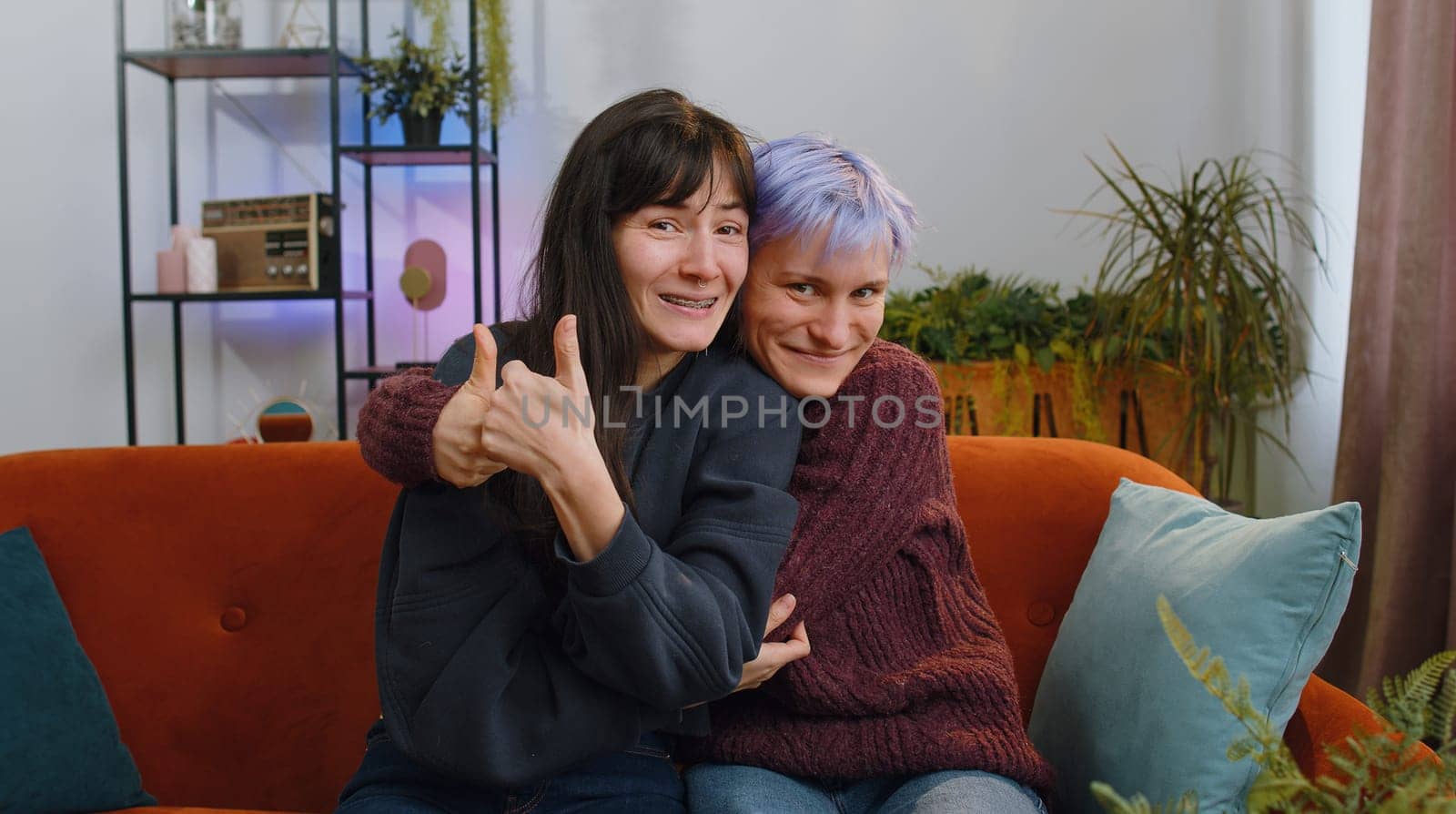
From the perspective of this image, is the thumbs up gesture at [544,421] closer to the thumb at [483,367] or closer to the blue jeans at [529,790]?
the thumb at [483,367]

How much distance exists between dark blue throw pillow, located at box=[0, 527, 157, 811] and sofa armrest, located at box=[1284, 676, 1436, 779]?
1.43 meters

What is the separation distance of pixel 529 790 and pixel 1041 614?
0.79 metres

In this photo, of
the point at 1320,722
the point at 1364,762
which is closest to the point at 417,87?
the point at 1320,722

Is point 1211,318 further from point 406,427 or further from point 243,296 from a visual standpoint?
point 243,296

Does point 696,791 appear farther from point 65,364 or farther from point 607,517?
point 65,364

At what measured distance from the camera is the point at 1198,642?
3.99ft

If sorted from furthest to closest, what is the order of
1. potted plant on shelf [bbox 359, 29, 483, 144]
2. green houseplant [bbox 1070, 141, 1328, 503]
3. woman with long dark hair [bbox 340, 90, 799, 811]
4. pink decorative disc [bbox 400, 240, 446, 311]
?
1. pink decorative disc [bbox 400, 240, 446, 311]
2. potted plant on shelf [bbox 359, 29, 483, 144]
3. green houseplant [bbox 1070, 141, 1328, 503]
4. woman with long dark hair [bbox 340, 90, 799, 811]

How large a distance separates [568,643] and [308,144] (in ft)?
10.8

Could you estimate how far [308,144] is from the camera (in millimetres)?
3939

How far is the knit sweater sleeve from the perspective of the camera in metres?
1.10

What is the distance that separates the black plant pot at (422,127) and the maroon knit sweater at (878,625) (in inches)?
101

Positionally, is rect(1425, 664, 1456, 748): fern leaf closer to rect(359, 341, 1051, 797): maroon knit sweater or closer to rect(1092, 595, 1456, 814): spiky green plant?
rect(1092, 595, 1456, 814): spiky green plant

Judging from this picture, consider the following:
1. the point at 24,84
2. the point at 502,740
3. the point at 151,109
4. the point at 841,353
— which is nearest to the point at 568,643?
the point at 502,740

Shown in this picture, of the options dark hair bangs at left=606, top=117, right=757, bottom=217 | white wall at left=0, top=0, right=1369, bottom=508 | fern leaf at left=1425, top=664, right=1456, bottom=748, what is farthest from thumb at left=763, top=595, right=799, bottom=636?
white wall at left=0, top=0, right=1369, bottom=508
